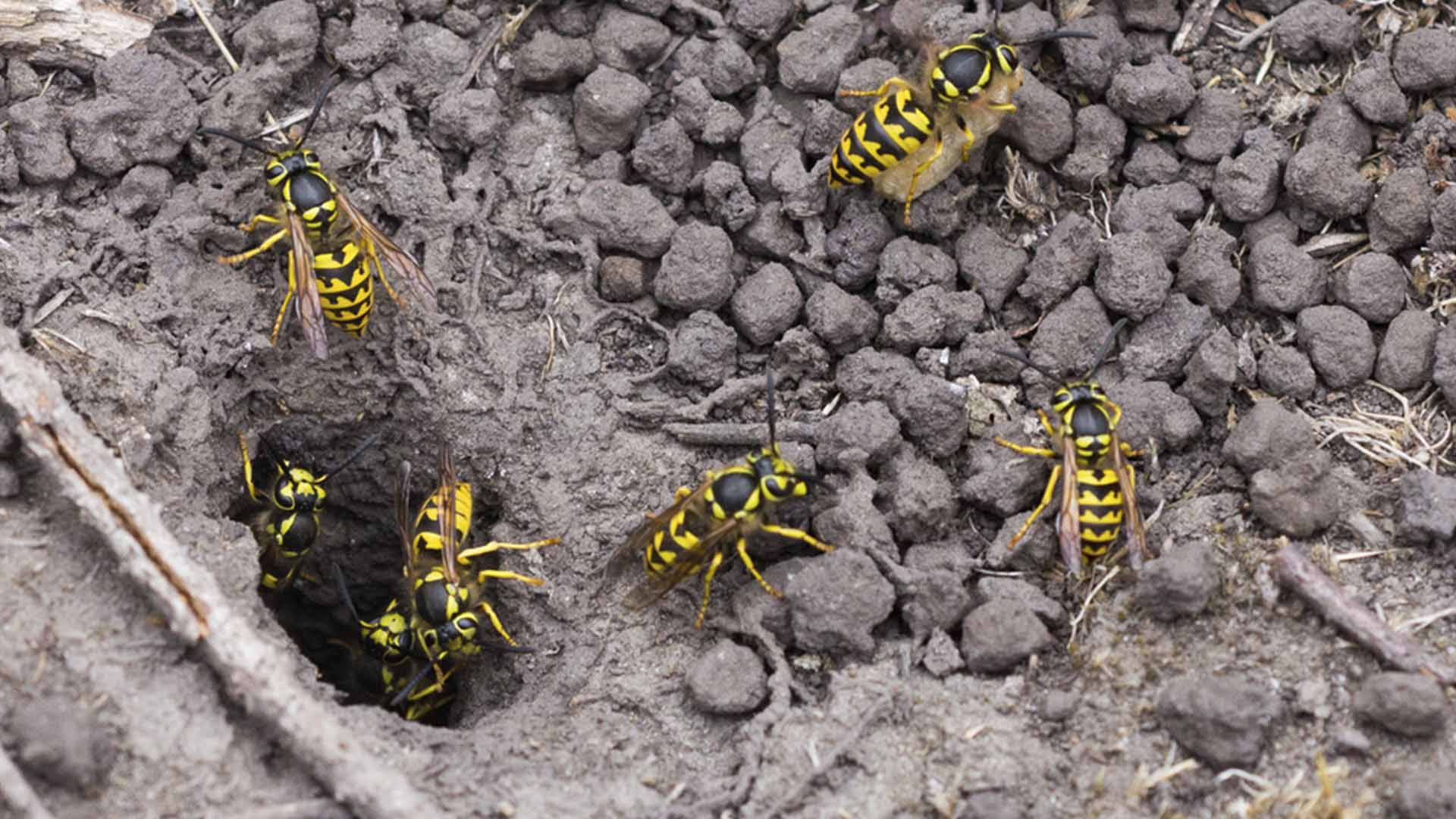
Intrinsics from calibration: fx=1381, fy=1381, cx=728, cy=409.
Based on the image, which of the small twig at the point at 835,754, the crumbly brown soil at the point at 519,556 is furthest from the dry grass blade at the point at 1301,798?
the small twig at the point at 835,754

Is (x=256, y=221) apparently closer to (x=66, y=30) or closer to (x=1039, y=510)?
(x=66, y=30)

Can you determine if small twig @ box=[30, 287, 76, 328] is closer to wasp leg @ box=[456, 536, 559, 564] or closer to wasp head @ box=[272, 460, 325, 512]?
wasp head @ box=[272, 460, 325, 512]

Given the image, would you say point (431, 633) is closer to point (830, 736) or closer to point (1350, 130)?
point (830, 736)

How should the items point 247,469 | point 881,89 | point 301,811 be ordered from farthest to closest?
point 247,469 → point 881,89 → point 301,811

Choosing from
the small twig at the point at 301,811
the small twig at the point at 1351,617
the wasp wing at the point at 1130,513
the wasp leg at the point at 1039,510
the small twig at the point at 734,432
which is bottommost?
the small twig at the point at 301,811

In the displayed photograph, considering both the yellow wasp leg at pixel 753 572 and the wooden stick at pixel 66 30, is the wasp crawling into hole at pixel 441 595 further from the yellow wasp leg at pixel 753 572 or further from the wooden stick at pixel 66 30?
the wooden stick at pixel 66 30

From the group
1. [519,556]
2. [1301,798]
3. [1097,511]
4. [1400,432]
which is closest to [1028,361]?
[1097,511]
